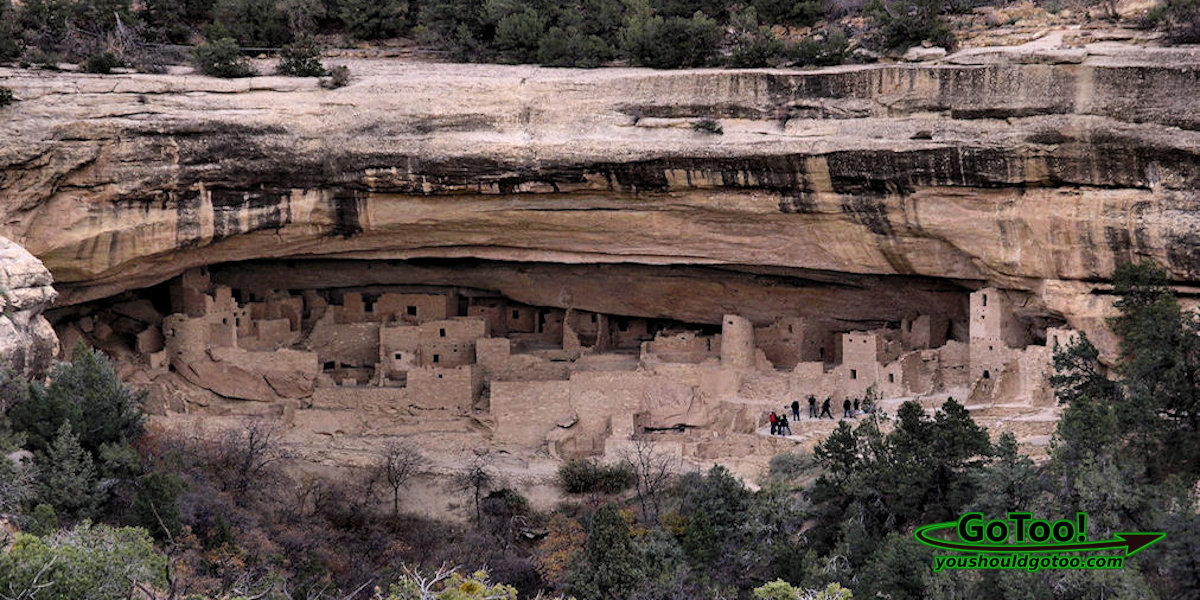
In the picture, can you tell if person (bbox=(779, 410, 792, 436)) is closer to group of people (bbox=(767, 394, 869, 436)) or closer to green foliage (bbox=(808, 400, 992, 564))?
group of people (bbox=(767, 394, 869, 436))

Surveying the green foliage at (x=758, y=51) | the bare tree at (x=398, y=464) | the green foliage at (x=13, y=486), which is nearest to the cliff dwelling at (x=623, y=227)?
the bare tree at (x=398, y=464)

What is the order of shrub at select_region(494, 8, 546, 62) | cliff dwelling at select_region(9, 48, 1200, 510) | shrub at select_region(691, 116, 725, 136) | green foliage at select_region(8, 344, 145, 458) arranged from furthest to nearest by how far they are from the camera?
shrub at select_region(494, 8, 546, 62)
shrub at select_region(691, 116, 725, 136)
cliff dwelling at select_region(9, 48, 1200, 510)
green foliage at select_region(8, 344, 145, 458)

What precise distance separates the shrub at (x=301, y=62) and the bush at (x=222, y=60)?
1.58 feet

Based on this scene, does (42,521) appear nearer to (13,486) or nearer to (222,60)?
(13,486)

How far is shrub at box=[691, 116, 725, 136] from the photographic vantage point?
72.1 feet

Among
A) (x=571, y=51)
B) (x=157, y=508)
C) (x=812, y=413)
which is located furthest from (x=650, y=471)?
(x=157, y=508)

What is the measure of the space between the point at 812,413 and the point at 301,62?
8621 millimetres

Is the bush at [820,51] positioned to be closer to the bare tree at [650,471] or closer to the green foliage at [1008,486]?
the bare tree at [650,471]

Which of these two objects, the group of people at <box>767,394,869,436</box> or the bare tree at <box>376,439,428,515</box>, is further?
the bare tree at <box>376,439,428,515</box>

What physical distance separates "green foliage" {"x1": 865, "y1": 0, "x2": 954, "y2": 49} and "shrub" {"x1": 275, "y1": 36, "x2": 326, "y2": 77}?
25.5ft

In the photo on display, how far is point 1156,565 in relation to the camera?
53.4 ft

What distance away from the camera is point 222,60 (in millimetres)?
23297

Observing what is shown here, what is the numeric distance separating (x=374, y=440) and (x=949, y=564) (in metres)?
9.94

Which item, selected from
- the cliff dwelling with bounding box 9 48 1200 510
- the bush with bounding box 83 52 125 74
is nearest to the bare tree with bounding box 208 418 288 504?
the cliff dwelling with bounding box 9 48 1200 510
